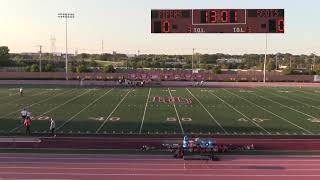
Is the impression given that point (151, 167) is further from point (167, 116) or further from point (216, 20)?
point (216, 20)

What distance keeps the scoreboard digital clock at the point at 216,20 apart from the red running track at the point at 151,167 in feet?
41.5

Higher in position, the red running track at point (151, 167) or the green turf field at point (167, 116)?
the green turf field at point (167, 116)

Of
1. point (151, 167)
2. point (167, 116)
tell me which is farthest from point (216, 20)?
point (151, 167)

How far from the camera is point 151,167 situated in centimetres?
1653

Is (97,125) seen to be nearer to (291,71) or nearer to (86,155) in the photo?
(86,155)

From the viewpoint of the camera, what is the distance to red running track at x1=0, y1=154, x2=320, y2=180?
15454 millimetres

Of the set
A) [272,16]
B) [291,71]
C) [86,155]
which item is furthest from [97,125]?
[291,71]

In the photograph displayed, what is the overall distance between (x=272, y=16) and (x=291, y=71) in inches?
2561

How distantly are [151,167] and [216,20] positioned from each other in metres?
14.7

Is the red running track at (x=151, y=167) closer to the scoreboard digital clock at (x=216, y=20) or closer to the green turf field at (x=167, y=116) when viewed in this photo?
the green turf field at (x=167, y=116)

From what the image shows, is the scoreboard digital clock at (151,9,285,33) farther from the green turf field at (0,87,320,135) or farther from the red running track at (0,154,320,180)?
the red running track at (0,154,320,180)

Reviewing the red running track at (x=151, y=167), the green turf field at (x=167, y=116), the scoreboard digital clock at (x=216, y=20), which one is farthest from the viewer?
the scoreboard digital clock at (x=216, y=20)

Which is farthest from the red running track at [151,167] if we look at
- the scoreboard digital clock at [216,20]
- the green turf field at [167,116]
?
the scoreboard digital clock at [216,20]

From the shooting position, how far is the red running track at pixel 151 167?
15.5 metres
